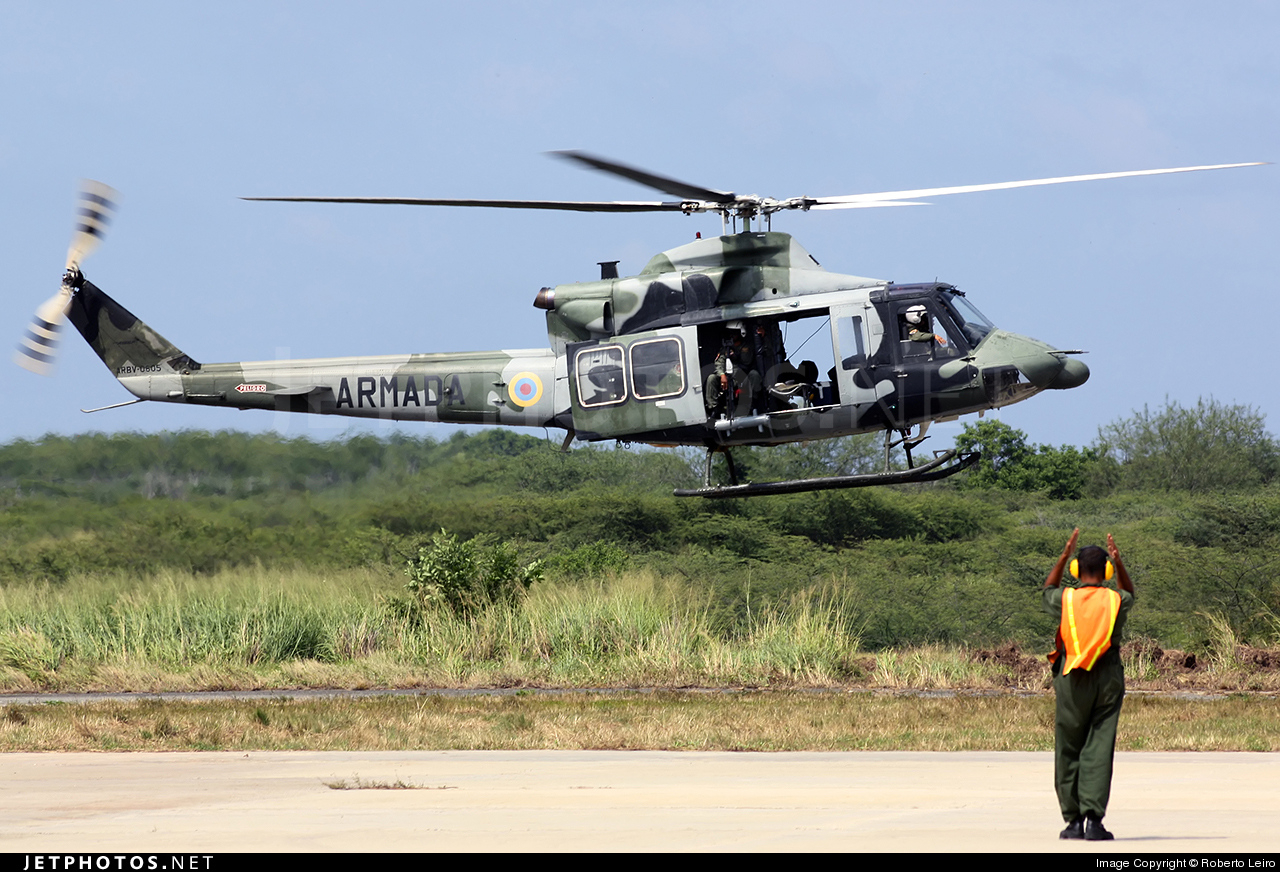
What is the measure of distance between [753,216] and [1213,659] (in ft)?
34.9

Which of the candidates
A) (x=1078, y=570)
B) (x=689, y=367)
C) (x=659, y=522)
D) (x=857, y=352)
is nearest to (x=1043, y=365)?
(x=857, y=352)

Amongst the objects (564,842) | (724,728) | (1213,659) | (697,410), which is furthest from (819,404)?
(564,842)

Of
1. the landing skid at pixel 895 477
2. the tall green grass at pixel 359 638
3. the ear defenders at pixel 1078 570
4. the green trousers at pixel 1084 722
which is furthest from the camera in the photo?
the tall green grass at pixel 359 638

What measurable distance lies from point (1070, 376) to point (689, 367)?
15.5 feet

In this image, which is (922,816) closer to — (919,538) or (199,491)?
(199,491)

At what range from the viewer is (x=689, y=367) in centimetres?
1914

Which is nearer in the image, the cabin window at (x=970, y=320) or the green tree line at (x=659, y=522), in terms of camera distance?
the cabin window at (x=970, y=320)

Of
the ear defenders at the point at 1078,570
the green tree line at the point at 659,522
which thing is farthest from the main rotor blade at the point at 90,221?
the ear defenders at the point at 1078,570

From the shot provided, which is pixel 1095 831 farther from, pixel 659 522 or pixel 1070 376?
pixel 659 522

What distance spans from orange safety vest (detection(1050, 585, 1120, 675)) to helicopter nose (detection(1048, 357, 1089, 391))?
10598 mm

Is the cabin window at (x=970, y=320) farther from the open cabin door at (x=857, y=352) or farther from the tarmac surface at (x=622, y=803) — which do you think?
the tarmac surface at (x=622, y=803)

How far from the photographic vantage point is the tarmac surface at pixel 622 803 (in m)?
7.79

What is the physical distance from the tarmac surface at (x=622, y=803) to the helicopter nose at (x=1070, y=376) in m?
6.88

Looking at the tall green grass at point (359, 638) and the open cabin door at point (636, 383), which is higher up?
the open cabin door at point (636, 383)
